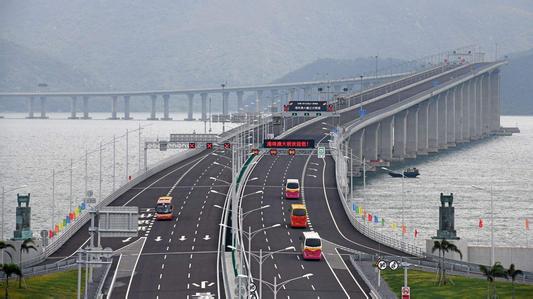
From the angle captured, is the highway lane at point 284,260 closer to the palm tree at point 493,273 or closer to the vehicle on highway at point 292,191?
the vehicle on highway at point 292,191

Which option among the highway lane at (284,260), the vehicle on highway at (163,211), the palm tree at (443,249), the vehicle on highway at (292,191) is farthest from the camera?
the vehicle on highway at (292,191)

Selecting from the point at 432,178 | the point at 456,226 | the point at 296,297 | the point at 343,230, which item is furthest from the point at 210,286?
the point at 432,178

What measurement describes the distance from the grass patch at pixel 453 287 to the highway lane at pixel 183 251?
499 inches

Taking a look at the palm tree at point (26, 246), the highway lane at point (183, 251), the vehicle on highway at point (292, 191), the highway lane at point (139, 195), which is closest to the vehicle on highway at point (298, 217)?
the highway lane at point (183, 251)

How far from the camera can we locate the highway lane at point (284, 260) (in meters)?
76.5

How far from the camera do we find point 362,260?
89.3m

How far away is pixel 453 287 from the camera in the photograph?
78.9 m

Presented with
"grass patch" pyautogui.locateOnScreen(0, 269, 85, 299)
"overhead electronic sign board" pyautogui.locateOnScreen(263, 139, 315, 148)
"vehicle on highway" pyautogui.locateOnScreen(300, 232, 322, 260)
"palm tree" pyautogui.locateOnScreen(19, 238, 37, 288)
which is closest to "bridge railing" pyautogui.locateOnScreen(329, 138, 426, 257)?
"overhead electronic sign board" pyautogui.locateOnScreen(263, 139, 315, 148)

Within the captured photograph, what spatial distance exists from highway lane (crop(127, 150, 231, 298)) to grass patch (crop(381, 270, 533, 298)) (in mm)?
12668

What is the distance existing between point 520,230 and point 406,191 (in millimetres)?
43193

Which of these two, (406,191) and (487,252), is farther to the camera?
(406,191)

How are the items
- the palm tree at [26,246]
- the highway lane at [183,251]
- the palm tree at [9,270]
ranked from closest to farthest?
the palm tree at [9,270] < the highway lane at [183,251] < the palm tree at [26,246]

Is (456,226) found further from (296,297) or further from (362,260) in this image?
(296,297)

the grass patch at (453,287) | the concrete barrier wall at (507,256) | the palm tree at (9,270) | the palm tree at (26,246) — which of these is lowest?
the grass patch at (453,287)
